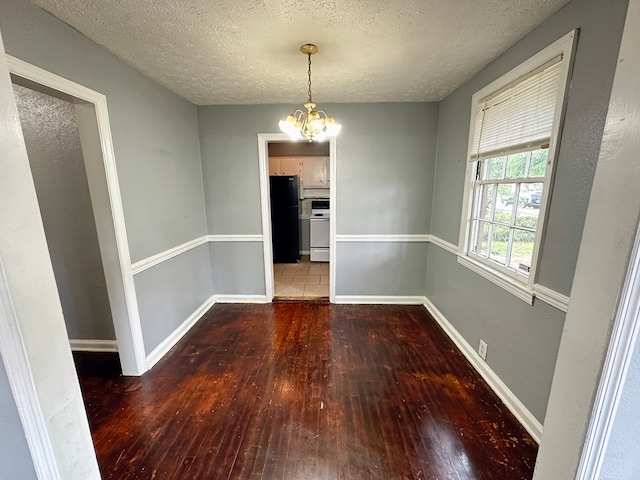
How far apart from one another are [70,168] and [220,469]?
7.90 feet

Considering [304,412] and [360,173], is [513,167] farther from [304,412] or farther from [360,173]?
[304,412]

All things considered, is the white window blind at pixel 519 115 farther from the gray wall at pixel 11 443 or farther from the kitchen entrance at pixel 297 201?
the kitchen entrance at pixel 297 201

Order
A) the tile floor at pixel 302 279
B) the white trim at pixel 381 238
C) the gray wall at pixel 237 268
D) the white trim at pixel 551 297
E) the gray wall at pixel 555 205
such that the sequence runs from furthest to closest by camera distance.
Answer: the tile floor at pixel 302 279 → the gray wall at pixel 237 268 → the white trim at pixel 381 238 → the white trim at pixel 551 297 → the gray wall at pixel 555 205

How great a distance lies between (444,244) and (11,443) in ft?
9.99

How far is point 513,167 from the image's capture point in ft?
6.11

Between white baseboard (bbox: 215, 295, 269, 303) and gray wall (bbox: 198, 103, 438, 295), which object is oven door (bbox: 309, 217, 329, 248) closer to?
gray wall (bbox: 198, 103, 438, 295)

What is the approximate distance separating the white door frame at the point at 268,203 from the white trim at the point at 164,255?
2.55ft

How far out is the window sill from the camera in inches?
64.0

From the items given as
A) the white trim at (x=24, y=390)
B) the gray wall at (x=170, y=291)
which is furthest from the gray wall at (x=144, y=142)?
the white trim at (x=24, y=390)

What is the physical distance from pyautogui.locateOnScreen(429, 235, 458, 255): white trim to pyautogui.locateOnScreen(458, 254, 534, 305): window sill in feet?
0.69

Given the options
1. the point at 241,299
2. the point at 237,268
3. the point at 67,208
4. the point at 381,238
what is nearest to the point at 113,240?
the point at 67,208

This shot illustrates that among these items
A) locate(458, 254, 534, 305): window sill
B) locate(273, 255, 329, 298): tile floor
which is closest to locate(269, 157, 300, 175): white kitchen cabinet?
locate(273, 255, 329, 298): tile floor

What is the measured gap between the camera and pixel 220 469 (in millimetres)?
1389

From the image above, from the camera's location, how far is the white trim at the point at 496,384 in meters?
1.56
